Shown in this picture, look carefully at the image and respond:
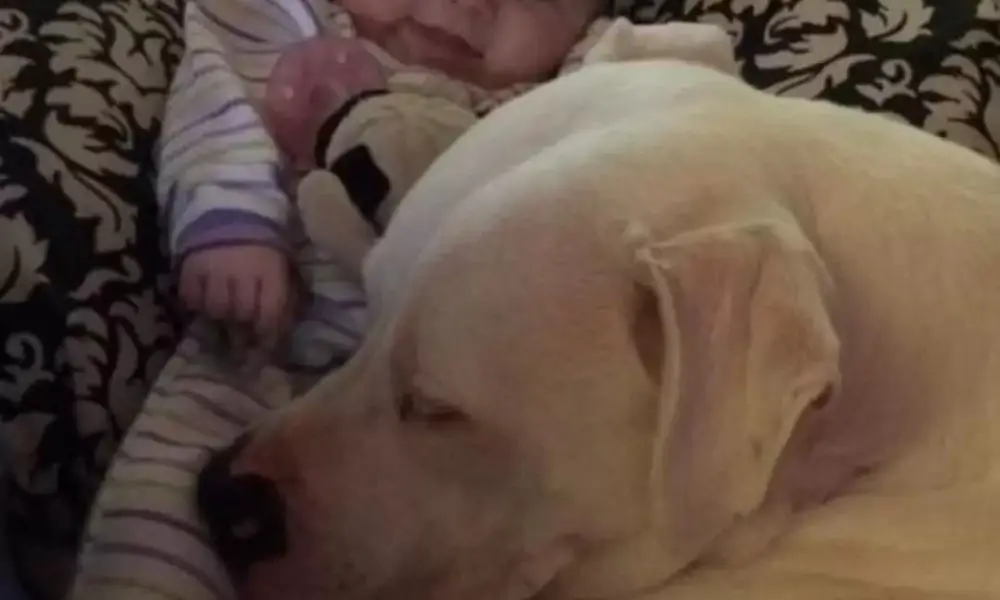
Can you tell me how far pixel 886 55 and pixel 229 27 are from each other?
0.78m

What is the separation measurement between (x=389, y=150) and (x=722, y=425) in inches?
26.1

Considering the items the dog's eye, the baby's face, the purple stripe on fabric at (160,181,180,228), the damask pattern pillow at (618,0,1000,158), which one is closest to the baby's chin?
the baby's face

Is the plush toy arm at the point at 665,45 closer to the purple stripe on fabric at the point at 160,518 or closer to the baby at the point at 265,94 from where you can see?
the baby at the point at 265,94

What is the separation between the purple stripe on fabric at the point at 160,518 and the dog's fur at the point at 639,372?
0.18 metres

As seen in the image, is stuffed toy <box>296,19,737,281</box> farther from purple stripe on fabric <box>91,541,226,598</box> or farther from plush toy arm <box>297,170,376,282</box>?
purple stripe on fabric <box>91,541,226,598</box>

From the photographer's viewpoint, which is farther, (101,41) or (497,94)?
(497,94)

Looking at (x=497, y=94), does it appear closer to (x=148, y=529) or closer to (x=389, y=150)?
(x=389, y=150)

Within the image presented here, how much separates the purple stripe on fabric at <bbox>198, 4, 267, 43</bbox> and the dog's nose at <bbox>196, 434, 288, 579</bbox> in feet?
2.42

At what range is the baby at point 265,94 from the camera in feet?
4.68

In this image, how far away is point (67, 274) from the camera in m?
1.40

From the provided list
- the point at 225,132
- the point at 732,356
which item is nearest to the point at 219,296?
the point at 225,132

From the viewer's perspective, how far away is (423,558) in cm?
100

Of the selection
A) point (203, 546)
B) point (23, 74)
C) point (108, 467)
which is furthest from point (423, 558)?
point (23, 74)

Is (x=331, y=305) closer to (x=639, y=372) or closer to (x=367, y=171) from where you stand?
(x=367, y=171)
